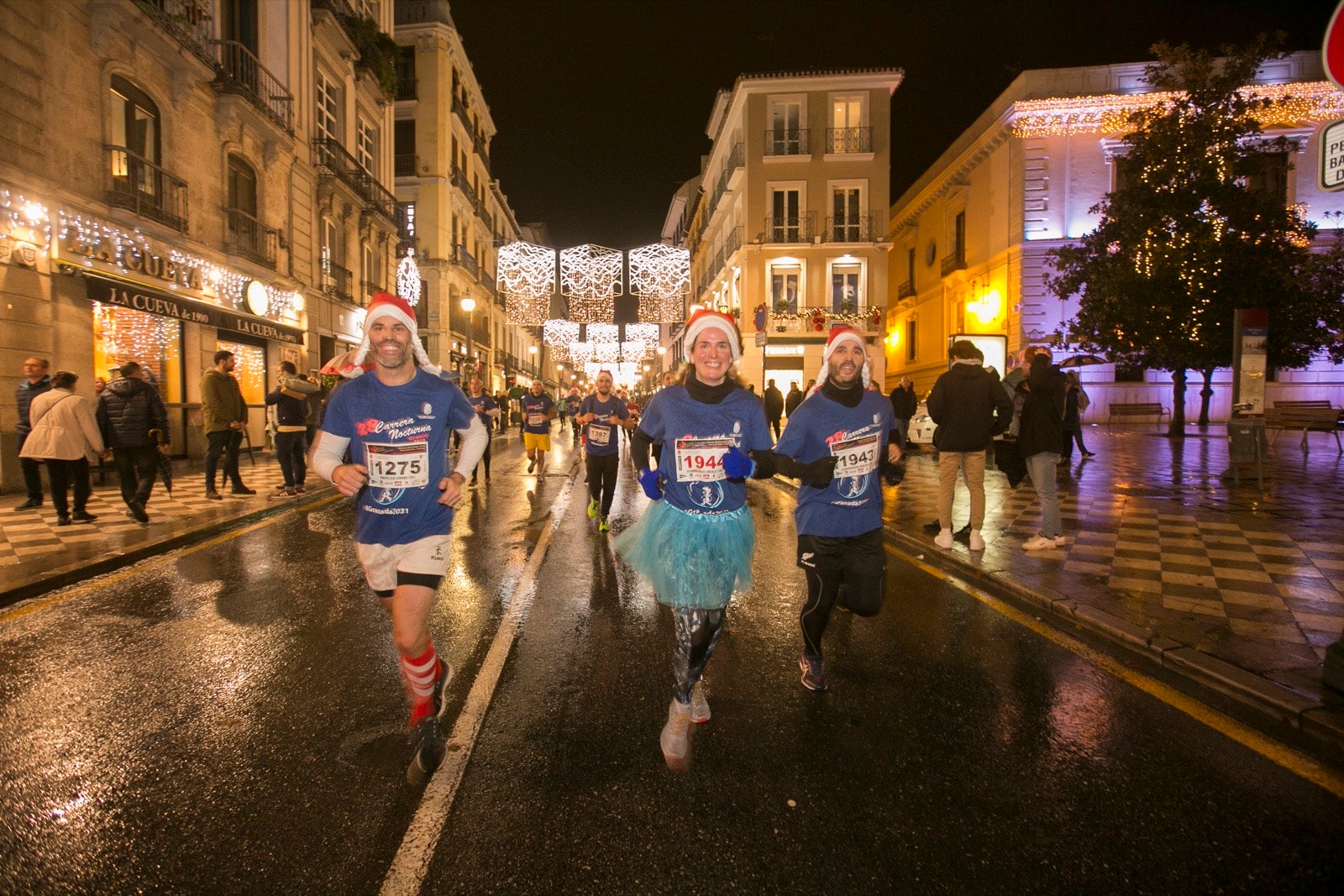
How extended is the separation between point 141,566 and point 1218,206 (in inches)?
991

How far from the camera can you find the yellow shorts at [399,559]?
3018mm

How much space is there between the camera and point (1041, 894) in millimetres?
2246

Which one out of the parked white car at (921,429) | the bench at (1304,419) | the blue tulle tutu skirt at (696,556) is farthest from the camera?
the parked white car at (921,429)

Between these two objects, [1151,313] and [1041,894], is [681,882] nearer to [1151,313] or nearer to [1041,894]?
[1041,894]

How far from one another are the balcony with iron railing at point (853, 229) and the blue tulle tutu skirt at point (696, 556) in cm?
3252

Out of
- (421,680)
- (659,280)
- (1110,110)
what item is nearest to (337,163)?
(659,280)

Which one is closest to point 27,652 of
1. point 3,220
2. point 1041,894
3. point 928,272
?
point 1041,894

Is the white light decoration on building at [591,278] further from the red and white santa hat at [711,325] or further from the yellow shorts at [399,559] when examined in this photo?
the yellow shorts at [399,559]

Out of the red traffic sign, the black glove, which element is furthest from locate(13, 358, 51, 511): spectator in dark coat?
the red traffic sign

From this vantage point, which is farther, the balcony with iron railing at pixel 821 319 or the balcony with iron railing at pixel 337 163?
the balcony with iron railing at pixel 821 319

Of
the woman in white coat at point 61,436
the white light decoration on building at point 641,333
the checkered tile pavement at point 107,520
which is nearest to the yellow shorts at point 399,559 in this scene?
the checkered tile pavement at point 107,520

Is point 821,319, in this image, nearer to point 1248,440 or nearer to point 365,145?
point 365,145

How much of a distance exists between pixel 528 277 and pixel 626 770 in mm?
17577

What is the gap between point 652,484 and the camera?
3.16m
